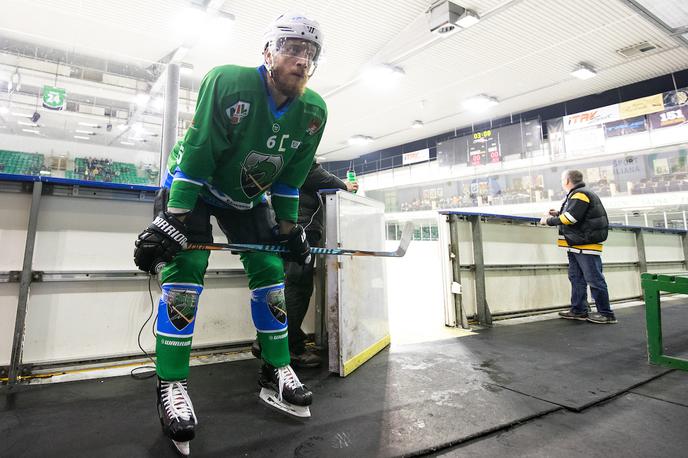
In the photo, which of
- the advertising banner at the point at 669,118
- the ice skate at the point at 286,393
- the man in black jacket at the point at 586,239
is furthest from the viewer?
the advertising banner at the point at 669,118

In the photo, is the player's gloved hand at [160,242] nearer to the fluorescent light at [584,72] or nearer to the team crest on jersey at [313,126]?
the team crest on jersey at [313,126]

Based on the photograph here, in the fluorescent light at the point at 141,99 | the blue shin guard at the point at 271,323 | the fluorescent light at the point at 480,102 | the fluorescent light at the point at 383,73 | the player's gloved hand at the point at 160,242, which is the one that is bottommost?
the blue shin guard at the point at 271,323

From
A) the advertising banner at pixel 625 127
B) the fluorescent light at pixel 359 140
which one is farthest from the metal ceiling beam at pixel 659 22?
the fluorescent light at pixel 359 140

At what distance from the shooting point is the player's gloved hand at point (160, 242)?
1246 millimetres

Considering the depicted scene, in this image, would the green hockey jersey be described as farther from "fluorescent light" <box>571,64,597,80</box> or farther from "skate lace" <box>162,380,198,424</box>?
"fluorescent light" <box>571,64,597,80</box>

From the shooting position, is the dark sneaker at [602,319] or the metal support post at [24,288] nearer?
the metal support post at [24,288]

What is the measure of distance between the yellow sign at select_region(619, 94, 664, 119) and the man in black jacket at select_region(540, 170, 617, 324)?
274 inches

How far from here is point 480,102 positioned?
10203 mm

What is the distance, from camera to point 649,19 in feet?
20.9

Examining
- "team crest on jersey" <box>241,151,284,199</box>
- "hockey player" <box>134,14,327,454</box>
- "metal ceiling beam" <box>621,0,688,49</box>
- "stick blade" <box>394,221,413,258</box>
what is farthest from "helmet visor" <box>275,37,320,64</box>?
"metal ceiling beam" <box>621,0,688,49</box>

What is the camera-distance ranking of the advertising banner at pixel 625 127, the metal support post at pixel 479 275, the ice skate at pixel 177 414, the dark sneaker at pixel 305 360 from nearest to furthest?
the ice skate at pixel 177 414
the dark sneaker at pixel 305 360
the metal support post at pixel 479 275
the advertising banner at pixel 625 127

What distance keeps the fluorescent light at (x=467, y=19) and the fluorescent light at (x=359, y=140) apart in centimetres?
764

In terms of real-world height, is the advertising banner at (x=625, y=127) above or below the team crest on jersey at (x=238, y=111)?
above

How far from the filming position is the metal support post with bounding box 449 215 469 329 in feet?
11.2
